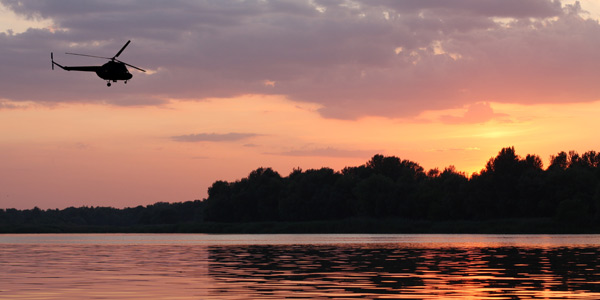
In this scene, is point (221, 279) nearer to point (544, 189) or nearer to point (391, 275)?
point (391, 275)

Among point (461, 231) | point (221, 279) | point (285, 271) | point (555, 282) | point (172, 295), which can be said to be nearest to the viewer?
point (172, 295)

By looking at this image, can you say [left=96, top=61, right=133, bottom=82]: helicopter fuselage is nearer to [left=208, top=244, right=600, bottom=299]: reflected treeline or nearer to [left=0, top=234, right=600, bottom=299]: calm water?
[left=0, top=234, right=600, bottom=299]: calm water

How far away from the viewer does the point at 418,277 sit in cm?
4925

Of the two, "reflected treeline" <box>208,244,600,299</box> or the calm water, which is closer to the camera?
the calm water

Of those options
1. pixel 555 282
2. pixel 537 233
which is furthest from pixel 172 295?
pixel 537 233

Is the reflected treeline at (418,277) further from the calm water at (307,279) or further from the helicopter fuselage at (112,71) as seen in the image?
the helicopter fuselage at (112,71)

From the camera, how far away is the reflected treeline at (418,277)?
40062 millimetres

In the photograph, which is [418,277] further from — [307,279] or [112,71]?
[112,71]

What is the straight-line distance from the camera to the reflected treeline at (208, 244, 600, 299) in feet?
131

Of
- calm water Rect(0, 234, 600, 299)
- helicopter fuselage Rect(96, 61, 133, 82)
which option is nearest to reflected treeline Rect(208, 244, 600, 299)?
calm water Rect(0, 234, 600, 299)

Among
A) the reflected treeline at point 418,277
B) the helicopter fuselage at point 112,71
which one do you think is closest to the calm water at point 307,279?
the reflected treeline at point 418,277

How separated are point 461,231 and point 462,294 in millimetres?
161295

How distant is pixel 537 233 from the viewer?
588 feet

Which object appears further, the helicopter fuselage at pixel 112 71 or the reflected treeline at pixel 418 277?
the helicopter fuselage at pixel 112 71
